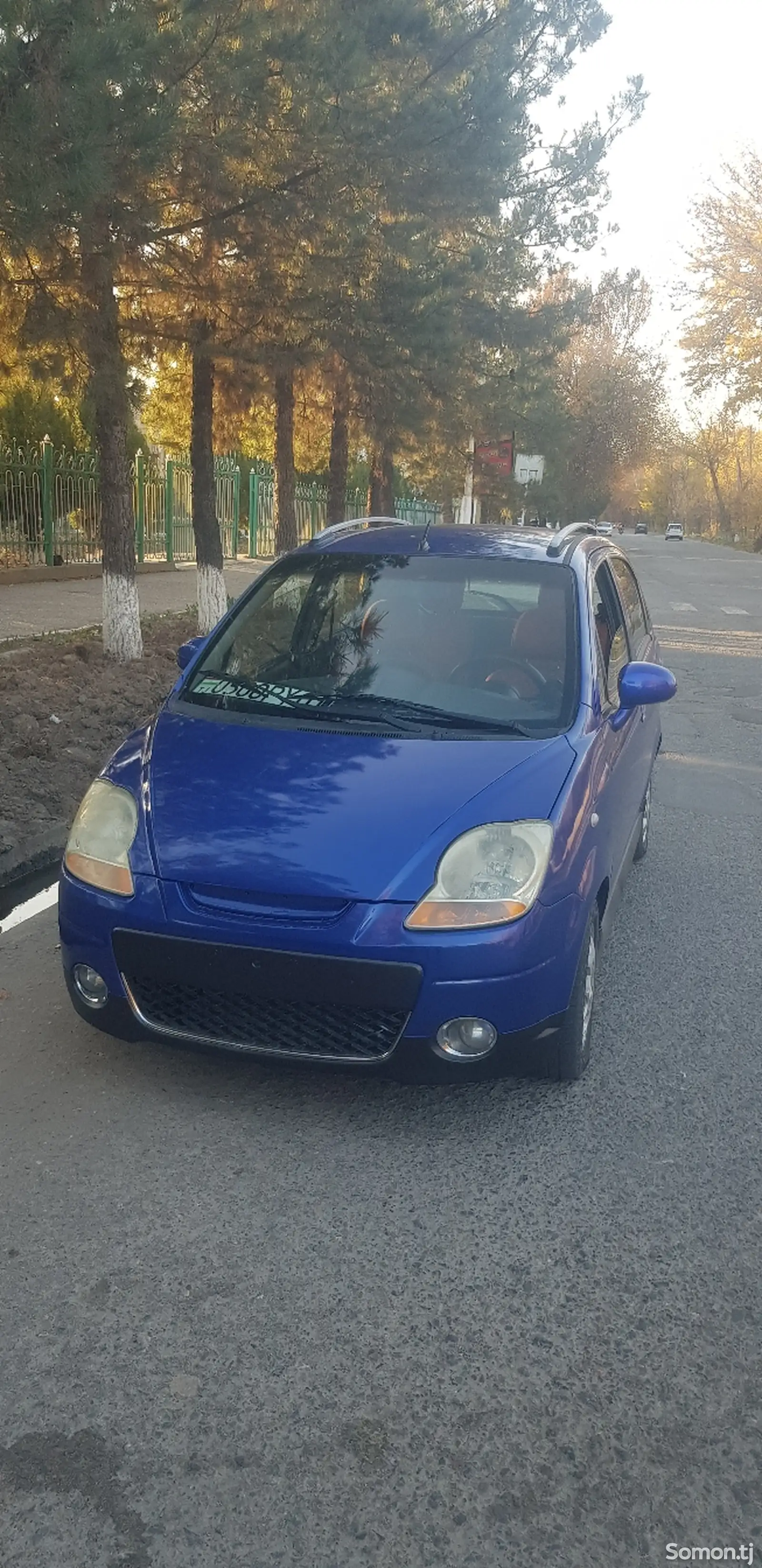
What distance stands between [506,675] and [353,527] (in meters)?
1.58

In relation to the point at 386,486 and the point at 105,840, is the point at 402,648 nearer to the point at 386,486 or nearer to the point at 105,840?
the point at 105,840

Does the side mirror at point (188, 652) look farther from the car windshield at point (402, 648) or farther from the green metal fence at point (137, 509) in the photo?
the green metal fence at point (137, 509)

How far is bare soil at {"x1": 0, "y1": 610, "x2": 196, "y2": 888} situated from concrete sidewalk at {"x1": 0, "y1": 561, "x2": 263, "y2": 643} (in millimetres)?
1084

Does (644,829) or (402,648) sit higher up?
(402,648)

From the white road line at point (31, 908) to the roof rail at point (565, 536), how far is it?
2.47 meters

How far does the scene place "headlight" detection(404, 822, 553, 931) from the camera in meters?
3.34

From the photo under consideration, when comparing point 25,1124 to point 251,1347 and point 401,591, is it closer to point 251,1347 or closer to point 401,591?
point 251,1347

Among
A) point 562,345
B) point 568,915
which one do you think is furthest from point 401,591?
point 562,345

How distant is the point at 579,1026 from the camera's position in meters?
3.73

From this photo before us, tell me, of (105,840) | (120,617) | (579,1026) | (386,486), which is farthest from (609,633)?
(386,486)

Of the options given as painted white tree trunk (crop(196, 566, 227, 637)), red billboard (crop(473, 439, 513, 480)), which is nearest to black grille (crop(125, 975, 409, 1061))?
painted white tree trunk (crop(196, 566, 227, 637))

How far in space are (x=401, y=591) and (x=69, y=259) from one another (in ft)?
22.1

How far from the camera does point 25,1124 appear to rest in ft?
11.5

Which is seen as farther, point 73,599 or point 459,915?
point 73,599
